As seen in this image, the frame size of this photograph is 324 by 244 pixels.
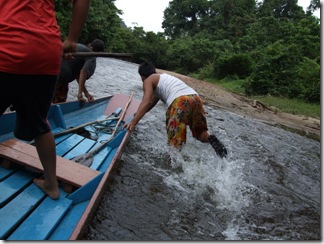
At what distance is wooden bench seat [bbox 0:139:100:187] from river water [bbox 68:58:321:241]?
18.5 inches

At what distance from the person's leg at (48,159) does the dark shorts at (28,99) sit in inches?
2.7

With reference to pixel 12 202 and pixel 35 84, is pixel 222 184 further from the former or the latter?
pixel 35 84

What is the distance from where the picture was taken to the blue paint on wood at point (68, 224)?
7.70 ft

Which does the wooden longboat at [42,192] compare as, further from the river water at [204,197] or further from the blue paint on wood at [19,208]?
the river water at [204,197]

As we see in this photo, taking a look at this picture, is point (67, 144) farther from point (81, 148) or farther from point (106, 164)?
point (106, 164)

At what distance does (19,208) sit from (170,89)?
97.9 inches

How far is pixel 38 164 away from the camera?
291 centimetres

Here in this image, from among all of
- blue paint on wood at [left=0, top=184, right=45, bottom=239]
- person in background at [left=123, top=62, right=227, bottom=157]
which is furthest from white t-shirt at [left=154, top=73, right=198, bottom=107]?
blue paint on wood at [left=0, top=184, right=45, bottom=239]

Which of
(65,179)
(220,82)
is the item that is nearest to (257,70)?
(220,82)

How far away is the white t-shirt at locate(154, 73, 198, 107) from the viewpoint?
427cm

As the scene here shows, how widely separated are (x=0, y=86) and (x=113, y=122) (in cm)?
434

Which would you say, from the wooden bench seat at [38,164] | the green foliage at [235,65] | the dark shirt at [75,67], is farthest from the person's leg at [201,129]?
the green foliage at [235,65]

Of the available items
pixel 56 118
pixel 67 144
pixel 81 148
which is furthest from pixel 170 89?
pixel 56 118

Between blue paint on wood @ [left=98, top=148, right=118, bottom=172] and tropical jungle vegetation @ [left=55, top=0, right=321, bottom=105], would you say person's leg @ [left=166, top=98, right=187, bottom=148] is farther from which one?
tropical jungle vegetation @ [left=55, top=0, right=321, bottom=105]
